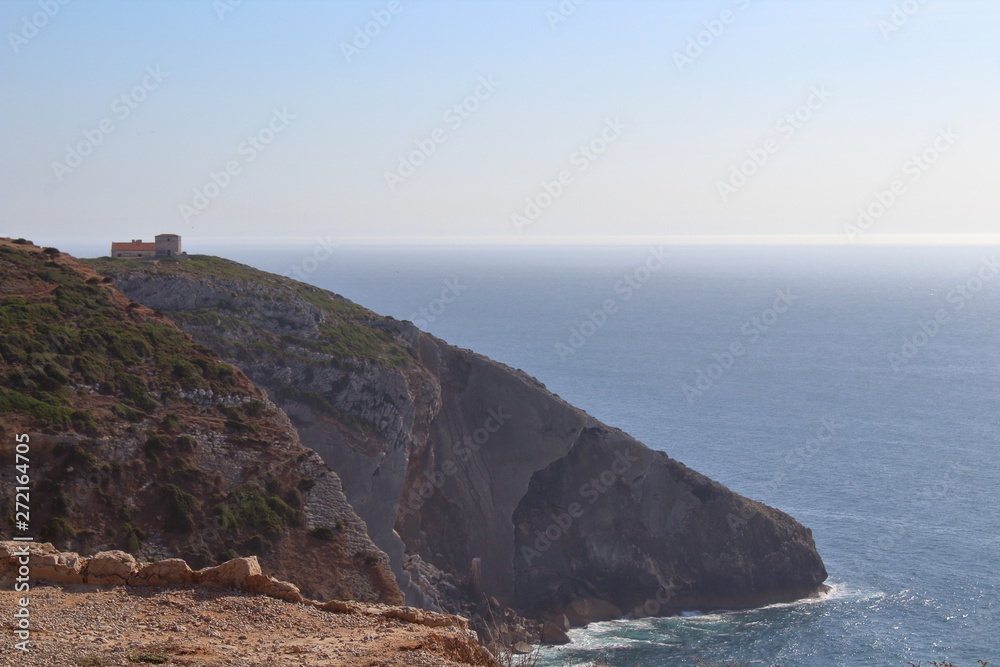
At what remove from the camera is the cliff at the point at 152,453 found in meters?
31.4

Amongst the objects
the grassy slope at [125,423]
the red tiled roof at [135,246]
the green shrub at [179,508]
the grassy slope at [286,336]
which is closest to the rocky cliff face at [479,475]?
the grassy slope at [286,336]

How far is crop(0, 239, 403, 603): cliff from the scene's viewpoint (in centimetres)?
3139

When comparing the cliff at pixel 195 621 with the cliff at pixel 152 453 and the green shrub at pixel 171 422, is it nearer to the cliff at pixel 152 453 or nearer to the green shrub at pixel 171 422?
the cliff at pixel 152 453

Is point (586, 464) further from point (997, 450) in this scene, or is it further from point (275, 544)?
point (997, 450)

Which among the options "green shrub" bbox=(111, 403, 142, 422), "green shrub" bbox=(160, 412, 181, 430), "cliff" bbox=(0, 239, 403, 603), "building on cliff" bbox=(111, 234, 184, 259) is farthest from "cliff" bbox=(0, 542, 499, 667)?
"building on cliff" bbox=(111, 234, 184, 259)

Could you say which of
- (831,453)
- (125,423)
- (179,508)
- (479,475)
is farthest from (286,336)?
(831,453)

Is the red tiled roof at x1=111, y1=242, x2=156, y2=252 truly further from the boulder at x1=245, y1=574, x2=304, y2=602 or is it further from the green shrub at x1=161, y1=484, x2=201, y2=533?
the boulder at x1=245, y1=574, x2=304, y2=602

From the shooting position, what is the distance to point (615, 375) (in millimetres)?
122750

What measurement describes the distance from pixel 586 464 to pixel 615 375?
64590mm

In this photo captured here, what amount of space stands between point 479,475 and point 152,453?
25.0m

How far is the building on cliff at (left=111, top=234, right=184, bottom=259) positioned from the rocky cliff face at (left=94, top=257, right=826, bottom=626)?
9.25 ft

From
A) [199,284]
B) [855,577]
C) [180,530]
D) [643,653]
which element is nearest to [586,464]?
[643,653]

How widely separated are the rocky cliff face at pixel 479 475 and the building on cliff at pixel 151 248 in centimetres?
282

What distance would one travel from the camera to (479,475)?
5612 cm
